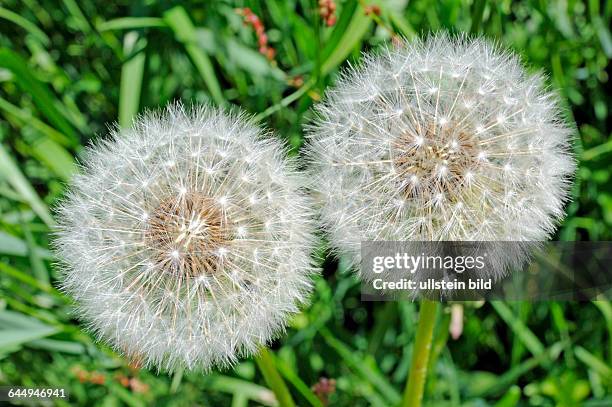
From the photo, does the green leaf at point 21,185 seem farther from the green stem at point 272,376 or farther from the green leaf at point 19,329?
the green stem at point 272,376

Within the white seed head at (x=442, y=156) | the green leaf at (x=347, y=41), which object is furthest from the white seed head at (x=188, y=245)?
the green leaf at (x=347, y=41)

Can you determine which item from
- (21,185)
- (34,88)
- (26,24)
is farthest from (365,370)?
(26,24)

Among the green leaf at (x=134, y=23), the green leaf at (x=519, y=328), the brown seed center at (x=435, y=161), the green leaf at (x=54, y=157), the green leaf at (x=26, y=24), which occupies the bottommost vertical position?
the green leaf at (x=519, y=328)

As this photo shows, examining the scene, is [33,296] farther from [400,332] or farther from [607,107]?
[607,107]

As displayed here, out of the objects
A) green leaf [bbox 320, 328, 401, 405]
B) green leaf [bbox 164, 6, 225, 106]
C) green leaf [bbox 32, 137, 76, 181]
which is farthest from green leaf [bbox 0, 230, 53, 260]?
green leaf [bbox 320, 328, 401, 405]

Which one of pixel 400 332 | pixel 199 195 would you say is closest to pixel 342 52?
pixel 199 195

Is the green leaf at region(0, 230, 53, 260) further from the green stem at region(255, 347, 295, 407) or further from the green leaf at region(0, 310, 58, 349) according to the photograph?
the green stem at region(255, 347, 295, 407)

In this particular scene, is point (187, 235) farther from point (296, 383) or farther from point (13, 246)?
point (13, 246)
